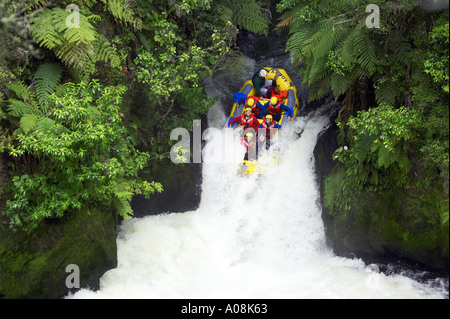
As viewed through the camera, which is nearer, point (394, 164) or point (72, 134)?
point (72, 134)

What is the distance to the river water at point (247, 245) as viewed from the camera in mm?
7436

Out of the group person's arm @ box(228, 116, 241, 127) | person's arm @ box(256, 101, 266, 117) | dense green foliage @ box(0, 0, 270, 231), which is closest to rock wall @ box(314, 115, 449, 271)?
person's arm @ box(256, 101, 266, 117)

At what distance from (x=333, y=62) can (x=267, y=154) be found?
282 cm

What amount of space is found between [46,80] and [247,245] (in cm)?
448

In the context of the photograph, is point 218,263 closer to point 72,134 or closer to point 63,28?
point 72,134

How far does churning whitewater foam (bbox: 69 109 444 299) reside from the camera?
7.45 metres

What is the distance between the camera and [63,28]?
285 inches

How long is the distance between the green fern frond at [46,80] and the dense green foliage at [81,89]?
1 cm

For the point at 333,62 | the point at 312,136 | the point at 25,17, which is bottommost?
the point at 312,136

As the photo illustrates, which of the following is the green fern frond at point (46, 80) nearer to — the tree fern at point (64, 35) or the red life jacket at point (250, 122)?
the tree fern at point (64, 35)

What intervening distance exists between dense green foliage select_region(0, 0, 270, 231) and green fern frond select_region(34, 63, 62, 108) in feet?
0.05

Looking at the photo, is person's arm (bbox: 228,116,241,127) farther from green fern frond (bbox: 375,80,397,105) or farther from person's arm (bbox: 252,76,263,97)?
green fern frond (bbox: 375,80,397,105)

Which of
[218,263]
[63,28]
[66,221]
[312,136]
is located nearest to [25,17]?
[63,28]

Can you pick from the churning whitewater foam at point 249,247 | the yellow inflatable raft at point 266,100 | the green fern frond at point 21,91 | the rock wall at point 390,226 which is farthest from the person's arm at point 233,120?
the green fern frond at point 21,91
